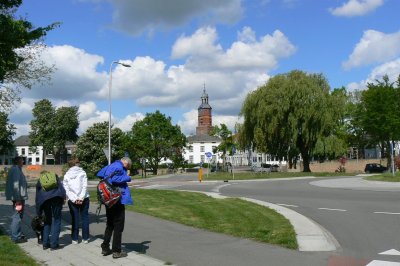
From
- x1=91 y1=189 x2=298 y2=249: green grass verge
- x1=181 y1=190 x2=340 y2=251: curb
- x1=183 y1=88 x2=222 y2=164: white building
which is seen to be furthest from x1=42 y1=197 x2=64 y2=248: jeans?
x1=183 y1=88 x2=222 y2=164: white building

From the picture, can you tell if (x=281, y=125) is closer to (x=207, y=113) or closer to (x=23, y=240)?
(x=23, y=240)

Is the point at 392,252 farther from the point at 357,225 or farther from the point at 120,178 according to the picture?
the point at 120,178

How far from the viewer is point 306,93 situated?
45656mm

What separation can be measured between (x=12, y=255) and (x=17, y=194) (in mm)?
2045

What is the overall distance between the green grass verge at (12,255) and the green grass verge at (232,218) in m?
4.00

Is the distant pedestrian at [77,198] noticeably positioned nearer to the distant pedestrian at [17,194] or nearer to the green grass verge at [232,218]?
the distant pedestrian at [17,194]

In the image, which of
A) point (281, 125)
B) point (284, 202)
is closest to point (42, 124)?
point (281, 125)

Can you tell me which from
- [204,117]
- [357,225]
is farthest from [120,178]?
[204,117]

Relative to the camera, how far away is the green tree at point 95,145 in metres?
67.0

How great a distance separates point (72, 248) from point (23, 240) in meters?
1.47

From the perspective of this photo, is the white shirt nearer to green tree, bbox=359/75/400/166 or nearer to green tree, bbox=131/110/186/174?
green tree, bbox=359/75/400/166

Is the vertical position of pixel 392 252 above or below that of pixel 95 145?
below

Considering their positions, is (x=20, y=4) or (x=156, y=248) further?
(x=20, y=4)

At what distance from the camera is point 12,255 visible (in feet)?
24.7
